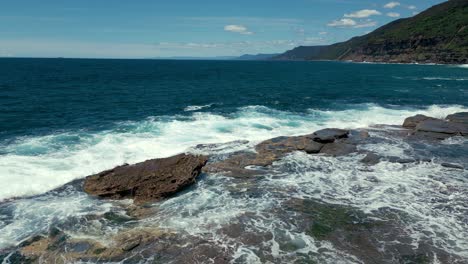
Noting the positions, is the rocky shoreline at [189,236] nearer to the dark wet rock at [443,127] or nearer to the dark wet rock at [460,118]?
the dark wet rock at [443,127]

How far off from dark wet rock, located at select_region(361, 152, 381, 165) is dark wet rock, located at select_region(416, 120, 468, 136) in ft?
35.2

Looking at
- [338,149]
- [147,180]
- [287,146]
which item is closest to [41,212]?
[147,180]

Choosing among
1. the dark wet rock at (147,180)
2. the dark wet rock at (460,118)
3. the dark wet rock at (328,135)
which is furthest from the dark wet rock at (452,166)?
the dark wet rock at (147,180)

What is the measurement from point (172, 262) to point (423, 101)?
190ft

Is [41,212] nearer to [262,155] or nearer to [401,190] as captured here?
[262,155]

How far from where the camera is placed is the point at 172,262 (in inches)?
612

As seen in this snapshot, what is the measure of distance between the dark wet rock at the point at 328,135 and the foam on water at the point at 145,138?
4.66 meters

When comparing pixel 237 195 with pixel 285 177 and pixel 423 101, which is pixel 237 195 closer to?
pixel 285 177

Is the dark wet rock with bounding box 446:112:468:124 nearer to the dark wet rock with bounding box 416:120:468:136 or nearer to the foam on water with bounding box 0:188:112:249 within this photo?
the dark wet rock with bounding box 416:120:468:136

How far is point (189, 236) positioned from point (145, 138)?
20316 millimetres

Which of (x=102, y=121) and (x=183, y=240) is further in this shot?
(x=102, y=121)

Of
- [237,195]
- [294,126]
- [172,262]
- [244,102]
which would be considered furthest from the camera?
[244,102]

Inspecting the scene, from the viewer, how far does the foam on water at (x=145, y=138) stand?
25859 mm

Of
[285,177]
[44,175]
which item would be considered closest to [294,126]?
[285,177]
